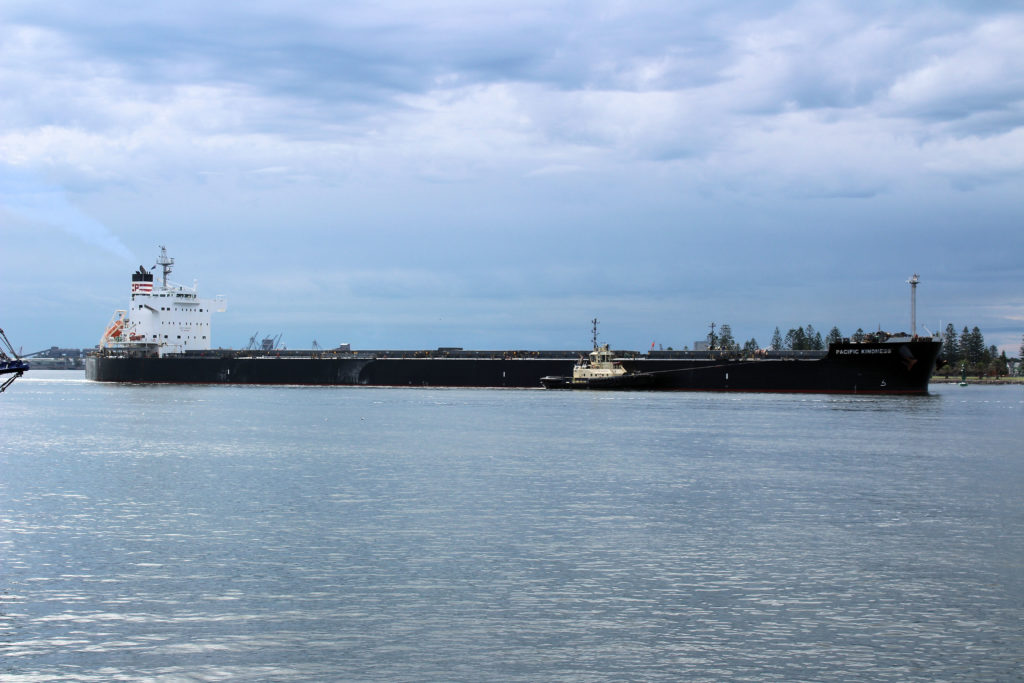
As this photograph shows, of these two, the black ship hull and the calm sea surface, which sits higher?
the black ship hull

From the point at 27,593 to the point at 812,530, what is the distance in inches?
531

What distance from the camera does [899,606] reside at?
12836 mm

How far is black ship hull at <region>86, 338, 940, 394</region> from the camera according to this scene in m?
74.7

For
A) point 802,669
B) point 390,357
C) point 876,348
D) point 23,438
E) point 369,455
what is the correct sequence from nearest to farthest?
point 802,669 < point 369,455 < point 23,438 < point 876,348 < point 390,357

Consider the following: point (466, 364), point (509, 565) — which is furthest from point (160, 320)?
point (509, 565)

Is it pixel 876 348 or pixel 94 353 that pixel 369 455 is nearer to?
pixel 876 348

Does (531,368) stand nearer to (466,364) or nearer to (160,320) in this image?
(466,364)

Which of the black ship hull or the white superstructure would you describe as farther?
the white superstructure

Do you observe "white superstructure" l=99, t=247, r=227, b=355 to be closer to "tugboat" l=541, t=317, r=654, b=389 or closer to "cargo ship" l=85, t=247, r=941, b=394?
"cargo ship" l=85, t=247, r=941, b=394

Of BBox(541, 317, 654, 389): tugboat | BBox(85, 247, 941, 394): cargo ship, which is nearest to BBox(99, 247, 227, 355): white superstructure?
BBox(85, 247, 941, 394): cargo ship

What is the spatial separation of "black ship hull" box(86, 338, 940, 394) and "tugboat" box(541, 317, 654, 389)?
1.43ft

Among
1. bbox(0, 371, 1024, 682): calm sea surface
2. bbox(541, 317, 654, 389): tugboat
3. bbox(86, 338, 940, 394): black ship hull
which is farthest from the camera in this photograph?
bbox(541, 317, 654, 389): tugboat

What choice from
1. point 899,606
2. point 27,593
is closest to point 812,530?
point 899,606

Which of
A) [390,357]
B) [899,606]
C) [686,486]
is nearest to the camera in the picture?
[899,606]
